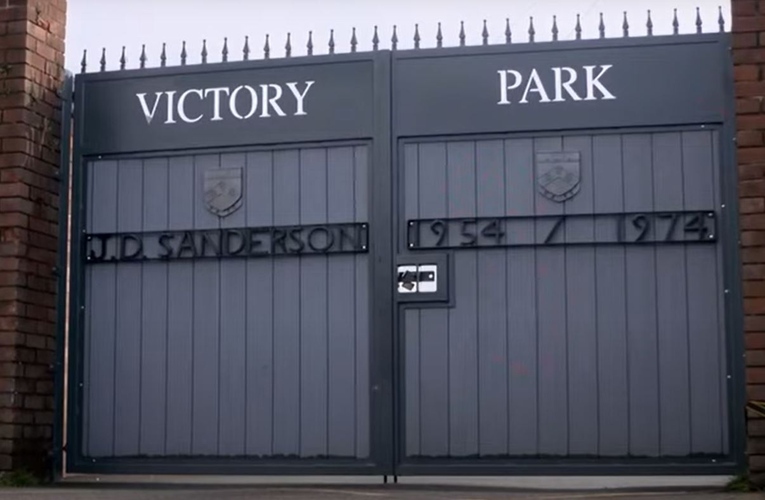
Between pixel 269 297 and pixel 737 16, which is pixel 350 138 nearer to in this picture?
pixel 269 297

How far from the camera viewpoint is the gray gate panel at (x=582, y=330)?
28.0 feet

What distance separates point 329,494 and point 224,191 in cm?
218

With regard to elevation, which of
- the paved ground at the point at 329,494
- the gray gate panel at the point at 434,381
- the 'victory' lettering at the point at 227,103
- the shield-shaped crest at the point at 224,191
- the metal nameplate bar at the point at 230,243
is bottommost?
the paved ground at the point at 329,494

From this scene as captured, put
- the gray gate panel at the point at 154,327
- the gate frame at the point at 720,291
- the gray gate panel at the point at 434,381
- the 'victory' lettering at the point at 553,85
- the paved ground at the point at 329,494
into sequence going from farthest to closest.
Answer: the gray gate panel at the point at 154,327 → the 'victory' lettering at the point at 553,85 → the gray gate panel at the point at 434,381 → the gate frame at the point at 720,291 → the paved ground at the point at 329,494

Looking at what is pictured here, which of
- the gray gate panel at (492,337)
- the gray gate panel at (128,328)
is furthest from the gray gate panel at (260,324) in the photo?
the gray gate panel at (492,337)

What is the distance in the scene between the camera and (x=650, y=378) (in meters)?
8.48

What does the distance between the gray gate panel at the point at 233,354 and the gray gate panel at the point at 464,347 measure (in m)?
1.29

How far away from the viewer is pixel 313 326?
29.3ft

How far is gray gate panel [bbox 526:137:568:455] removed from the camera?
28.1ft

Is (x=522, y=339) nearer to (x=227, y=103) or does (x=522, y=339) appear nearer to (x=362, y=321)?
(x=362, y=321)

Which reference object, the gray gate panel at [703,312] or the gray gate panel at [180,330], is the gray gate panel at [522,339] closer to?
the gray gate panel at [703,312]

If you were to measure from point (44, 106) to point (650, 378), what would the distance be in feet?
13.6

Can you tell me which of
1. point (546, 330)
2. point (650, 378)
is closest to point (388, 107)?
point (546, 330)

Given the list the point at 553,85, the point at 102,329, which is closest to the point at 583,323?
the point at 553,85
